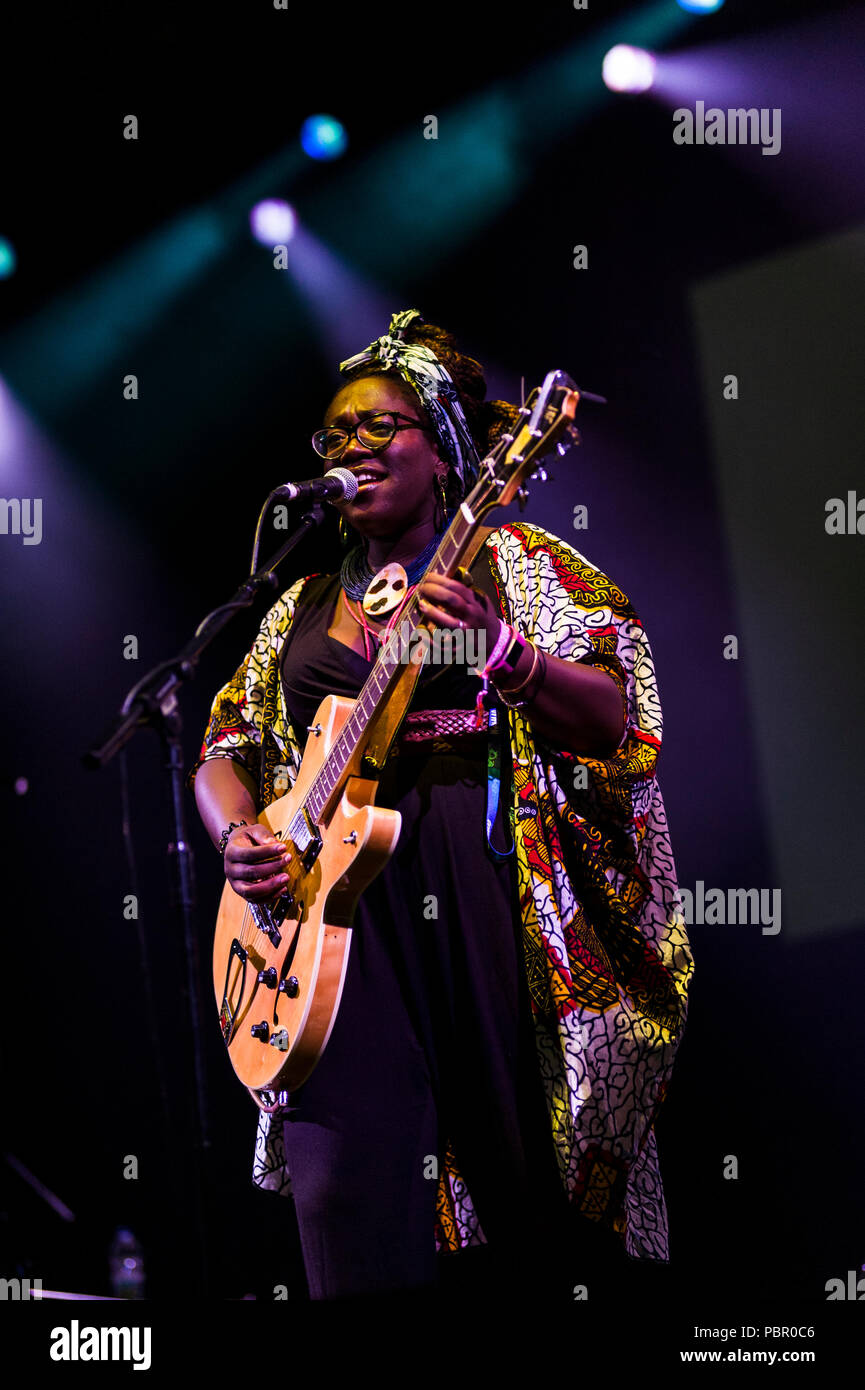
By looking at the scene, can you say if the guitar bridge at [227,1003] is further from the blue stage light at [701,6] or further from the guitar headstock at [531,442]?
the blue stage light at [701,6]

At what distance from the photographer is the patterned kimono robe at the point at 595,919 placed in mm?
2486

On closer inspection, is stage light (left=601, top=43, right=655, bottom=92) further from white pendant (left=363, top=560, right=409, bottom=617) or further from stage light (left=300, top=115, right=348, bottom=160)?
white pendant (left=363, top=560, right=409, bottom=617)

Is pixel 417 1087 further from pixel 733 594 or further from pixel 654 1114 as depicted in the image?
pixel 733 594

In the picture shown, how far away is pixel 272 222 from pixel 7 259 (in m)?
0.90

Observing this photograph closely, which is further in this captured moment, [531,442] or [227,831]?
[227,831]

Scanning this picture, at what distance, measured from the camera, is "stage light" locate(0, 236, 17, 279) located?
13.7ft

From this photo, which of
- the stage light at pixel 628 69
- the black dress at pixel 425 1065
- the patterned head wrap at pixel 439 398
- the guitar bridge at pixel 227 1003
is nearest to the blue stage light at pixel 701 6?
the stage light at pixel 628 69

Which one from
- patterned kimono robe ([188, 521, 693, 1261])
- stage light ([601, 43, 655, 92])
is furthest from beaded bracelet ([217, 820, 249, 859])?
stage light ([601, 43, 655, 92])

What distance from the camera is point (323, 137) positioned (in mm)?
4062

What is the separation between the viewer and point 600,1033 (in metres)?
2.47

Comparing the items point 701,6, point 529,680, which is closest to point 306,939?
point 529,680

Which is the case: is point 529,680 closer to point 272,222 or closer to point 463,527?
point 463,527

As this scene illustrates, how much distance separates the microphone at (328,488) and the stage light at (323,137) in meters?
1.80

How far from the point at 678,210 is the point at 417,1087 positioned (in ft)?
8.74
